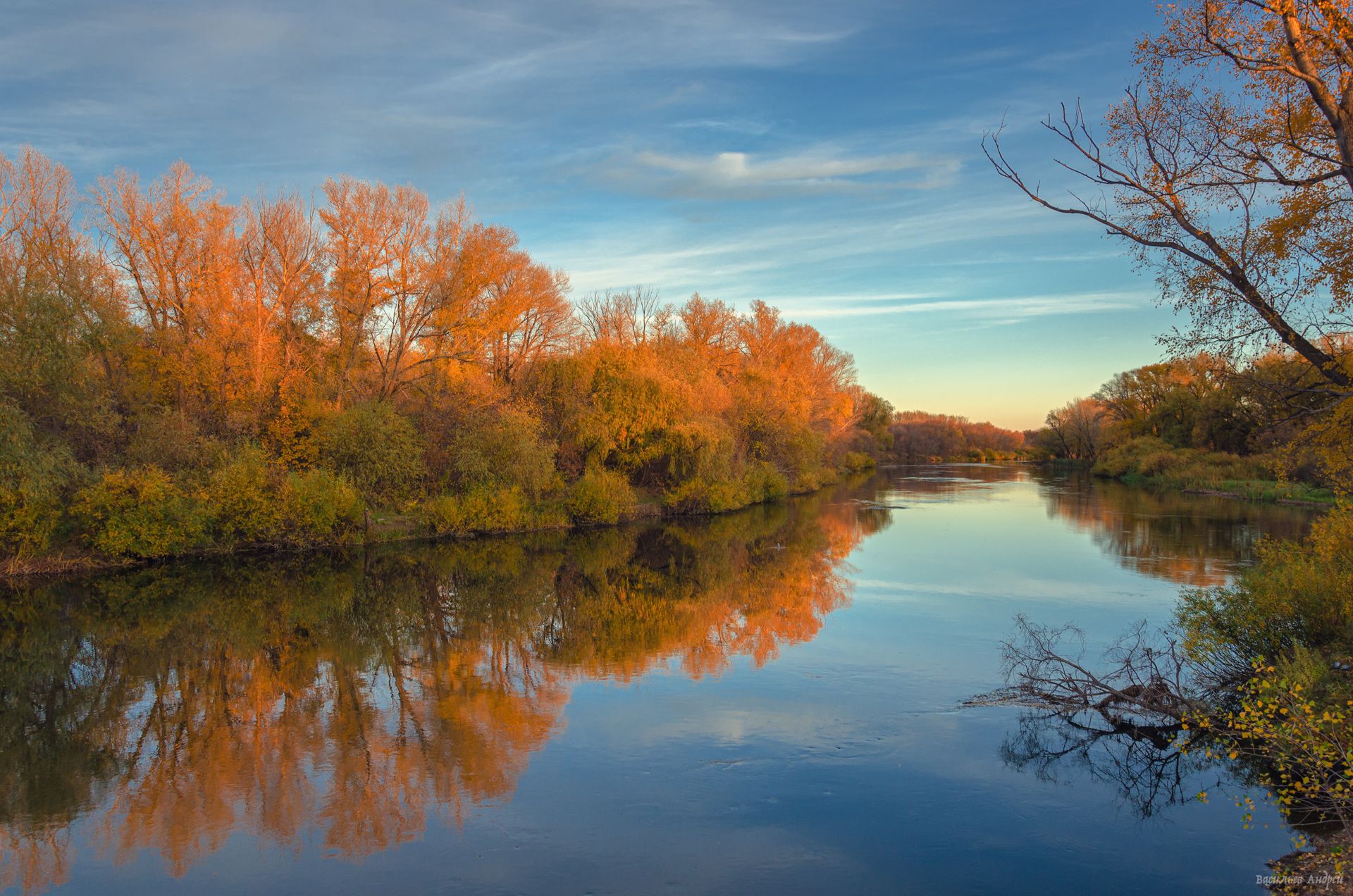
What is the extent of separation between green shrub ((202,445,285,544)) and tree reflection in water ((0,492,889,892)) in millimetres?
1202

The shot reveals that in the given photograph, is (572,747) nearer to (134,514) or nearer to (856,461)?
(134,514)

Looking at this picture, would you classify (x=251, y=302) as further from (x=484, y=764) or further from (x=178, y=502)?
(x=484, y=764)

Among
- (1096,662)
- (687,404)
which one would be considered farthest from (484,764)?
(687,404)

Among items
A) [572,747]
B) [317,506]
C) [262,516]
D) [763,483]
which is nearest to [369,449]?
[317,506]

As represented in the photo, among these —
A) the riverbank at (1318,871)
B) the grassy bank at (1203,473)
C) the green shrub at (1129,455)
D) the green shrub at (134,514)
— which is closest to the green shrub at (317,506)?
the green shrub at (134,514)

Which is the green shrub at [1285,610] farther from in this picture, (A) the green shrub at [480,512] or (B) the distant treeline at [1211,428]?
(A) the green shrub at [480,512]

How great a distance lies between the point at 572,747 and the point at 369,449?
59.4ft

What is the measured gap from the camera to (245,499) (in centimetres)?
2159

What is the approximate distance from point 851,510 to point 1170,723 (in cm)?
2817

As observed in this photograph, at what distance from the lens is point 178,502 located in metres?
20.4

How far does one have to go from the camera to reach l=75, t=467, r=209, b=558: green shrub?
1938 centimetres

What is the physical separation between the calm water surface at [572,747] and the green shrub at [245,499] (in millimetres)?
2873

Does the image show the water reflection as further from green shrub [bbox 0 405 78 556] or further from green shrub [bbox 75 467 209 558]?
green shrub [bbox 0 405 78 556]

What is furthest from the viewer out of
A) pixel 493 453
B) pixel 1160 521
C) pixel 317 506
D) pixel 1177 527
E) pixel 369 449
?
pixel 1160 521
